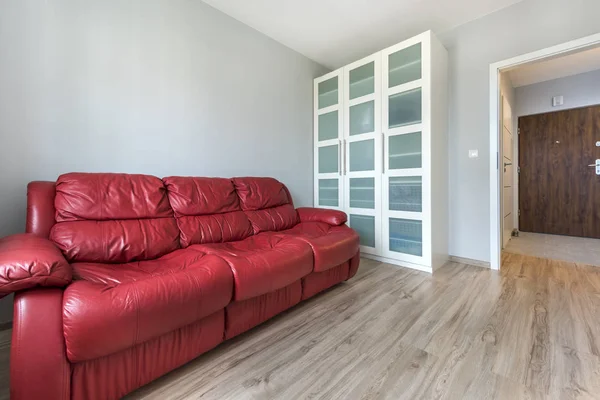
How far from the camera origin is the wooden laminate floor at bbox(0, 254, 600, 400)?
3.61 feet

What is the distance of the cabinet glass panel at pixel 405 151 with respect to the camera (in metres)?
2.60

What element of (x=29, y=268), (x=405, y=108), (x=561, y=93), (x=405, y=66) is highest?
(x=561, y=93)

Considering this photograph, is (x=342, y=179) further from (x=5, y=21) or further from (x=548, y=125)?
(x=548, y=125)

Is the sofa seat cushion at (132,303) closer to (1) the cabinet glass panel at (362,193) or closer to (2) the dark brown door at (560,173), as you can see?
(1) the cabinet glass panel at (362,193)

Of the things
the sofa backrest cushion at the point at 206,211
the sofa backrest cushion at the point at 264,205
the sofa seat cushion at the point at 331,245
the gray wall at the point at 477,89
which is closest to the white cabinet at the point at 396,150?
the gray wall at the point at 477,89

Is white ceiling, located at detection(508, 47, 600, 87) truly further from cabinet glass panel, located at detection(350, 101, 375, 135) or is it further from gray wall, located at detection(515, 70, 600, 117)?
cabinet glass panel, located at detection(350, 101, 375, 135)

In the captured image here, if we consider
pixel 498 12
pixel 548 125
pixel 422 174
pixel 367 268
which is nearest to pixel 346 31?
pixel 498 12

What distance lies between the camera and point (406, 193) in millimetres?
2693

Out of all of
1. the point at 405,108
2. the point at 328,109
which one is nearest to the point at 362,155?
the point at 405,108

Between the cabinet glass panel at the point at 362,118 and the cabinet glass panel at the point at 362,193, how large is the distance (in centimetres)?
59

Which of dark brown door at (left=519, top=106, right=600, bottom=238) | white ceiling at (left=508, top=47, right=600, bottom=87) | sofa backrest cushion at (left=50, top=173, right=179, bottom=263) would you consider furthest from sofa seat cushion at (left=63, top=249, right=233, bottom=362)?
dark brown door at (left=519, top=106, right=600, bottom=238)

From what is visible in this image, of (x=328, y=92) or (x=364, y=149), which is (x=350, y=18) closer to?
(x=328, y=92)

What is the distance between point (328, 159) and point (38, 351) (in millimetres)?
3088

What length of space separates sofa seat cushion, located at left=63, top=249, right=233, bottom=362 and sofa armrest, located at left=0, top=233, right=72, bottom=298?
70 millimetres
